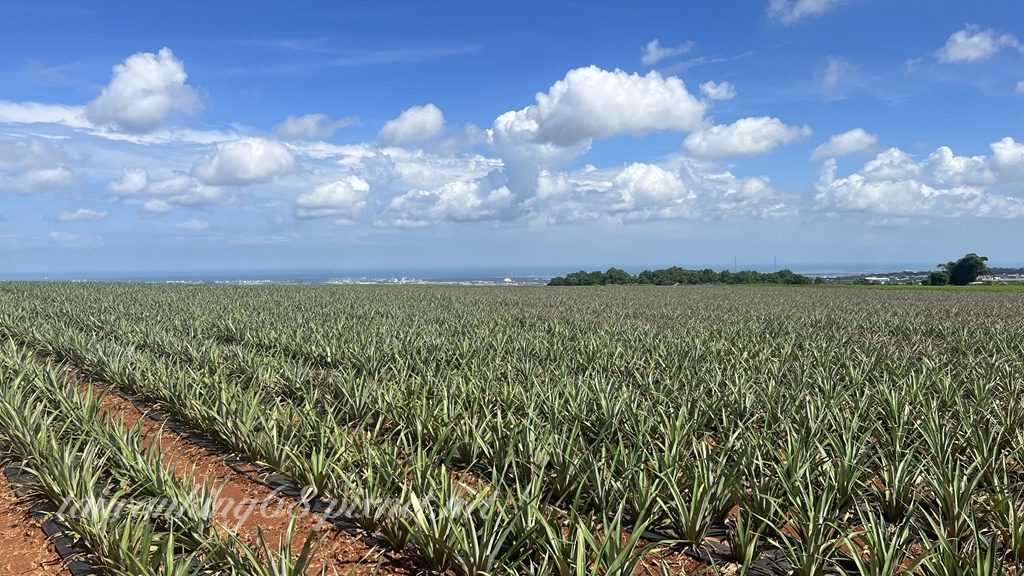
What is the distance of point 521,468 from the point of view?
16.0 feet

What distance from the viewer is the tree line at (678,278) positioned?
2521 inches

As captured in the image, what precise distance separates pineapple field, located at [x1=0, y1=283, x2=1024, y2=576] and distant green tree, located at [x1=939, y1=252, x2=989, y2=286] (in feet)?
225

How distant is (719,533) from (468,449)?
218 centimetres

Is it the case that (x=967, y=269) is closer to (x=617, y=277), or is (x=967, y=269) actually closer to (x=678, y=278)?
(x=678, y=278)

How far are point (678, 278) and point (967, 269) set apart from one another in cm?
3078

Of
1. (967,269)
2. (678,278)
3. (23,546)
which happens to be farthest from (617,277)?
(23,546)

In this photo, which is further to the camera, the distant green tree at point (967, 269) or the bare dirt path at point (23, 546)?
the distant green tree at point (967, 269)

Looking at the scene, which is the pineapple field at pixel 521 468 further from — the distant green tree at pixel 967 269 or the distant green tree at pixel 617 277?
the distant green tree at pixel 967 269

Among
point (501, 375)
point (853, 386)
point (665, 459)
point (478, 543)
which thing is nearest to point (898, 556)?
point (665, 459)

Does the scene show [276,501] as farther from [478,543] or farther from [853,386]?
[853,386]

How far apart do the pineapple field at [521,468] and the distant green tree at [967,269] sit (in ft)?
225

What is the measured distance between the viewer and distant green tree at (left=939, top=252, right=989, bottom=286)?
210 ft

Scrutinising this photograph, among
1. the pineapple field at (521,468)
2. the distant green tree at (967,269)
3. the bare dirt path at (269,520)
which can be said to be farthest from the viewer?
the distant green tree at (967,269)

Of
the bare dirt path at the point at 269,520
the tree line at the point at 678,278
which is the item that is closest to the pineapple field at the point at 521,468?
the bare dirt path at the point at 269,520
